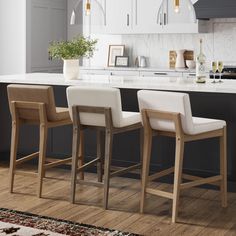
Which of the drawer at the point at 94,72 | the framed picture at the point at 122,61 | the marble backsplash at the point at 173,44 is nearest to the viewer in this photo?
the marble backsplash at the point at 173,44

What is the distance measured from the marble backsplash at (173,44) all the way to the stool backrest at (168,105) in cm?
383

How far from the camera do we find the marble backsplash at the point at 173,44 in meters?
7.84

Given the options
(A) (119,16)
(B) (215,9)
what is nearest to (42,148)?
(B) (215,9)

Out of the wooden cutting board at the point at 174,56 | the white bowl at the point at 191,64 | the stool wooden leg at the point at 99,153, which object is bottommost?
the stool wooden leg at the point at 99,153

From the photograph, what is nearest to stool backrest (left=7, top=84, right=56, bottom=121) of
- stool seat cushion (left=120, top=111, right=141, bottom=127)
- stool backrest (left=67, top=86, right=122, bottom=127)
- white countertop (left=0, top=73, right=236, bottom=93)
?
stool backrest (left=67, top=86, right=122, bottom=127)

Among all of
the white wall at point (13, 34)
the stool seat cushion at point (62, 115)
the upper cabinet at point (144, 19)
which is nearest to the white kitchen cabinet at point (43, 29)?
the white wall at point (13, 34)

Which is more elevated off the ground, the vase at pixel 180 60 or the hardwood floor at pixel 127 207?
the vase at pixel 180 60

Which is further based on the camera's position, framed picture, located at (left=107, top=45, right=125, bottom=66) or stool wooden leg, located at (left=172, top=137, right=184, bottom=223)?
framed picture, located at (left=107, top=45, right=125, bottom=66)

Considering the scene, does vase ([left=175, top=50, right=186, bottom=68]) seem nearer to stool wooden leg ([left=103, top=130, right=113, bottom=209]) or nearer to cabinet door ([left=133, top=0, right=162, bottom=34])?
cabinet door ([left=133, top=0, right=162, bottom=34])

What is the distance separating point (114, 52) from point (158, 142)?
11.9 ft

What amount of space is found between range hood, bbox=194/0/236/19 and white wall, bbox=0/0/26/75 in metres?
2.53

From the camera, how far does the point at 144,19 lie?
7977 millimetres

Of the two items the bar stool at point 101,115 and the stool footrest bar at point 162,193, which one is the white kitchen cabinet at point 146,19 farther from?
the stool footrest bar at point 162,193

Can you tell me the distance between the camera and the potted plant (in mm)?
5363
